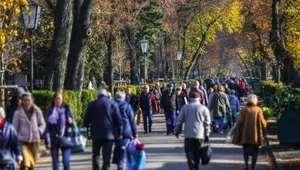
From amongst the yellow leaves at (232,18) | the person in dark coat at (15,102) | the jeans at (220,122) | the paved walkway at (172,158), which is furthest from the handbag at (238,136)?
the yellow leaves at (232,18)

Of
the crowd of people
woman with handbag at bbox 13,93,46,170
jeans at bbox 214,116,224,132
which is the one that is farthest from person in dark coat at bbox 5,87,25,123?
jeans at bbox 214,116,224,132

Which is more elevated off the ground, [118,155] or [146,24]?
[146,24]

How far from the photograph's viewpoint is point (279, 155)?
1680cm

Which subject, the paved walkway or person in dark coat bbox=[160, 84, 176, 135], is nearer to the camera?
the paved walkway

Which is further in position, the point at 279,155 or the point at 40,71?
the point at 40,71

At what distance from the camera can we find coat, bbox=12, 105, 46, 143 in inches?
477

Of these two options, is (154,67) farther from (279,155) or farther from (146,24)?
(279,155)

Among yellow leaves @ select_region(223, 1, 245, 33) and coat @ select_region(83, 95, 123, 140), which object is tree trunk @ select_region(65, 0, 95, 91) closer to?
coat @ select_region(83, 95, 123, 140)

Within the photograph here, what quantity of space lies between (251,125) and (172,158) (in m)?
3.18

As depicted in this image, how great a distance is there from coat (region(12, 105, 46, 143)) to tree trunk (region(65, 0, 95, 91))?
1183 cm

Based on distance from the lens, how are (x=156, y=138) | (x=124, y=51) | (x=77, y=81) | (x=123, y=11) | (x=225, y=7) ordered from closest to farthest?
(x=156, y=138)
(x=77, y=81)
(x=123, y=11)
(x=124, y=51)
(x=225, y=7)

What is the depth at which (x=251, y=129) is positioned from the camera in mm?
14047

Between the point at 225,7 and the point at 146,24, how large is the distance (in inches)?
933

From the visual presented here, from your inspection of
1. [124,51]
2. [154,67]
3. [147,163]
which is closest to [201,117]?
[147,163]
